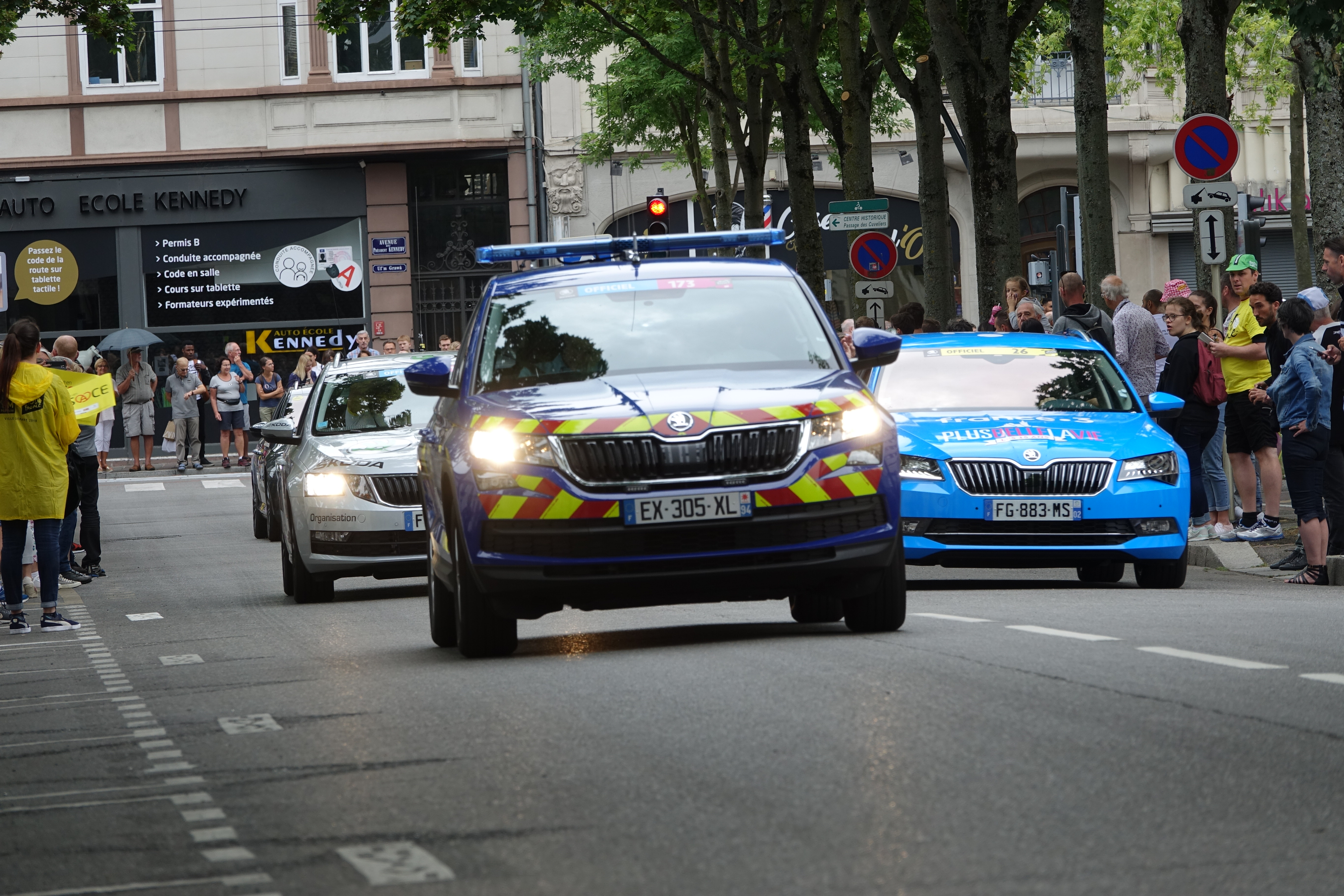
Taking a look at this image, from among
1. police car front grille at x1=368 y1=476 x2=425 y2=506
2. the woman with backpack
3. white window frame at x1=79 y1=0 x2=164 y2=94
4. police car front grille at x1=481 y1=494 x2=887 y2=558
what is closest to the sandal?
the woman with backpack

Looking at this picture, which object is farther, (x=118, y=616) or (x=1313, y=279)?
(x=1313, y=279)

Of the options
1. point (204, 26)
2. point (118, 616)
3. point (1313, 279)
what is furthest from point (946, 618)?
point (204, 26)

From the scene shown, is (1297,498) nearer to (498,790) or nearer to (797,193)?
(498,790)

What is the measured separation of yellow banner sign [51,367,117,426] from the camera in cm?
1642

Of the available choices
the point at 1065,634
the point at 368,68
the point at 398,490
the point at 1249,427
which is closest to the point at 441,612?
the point at 1065,634

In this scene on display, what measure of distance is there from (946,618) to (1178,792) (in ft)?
16.7

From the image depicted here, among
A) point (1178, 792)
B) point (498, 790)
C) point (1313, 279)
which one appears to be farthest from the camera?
point (1313, 279)

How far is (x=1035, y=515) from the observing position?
13.1m

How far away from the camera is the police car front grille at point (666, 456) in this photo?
8969mm

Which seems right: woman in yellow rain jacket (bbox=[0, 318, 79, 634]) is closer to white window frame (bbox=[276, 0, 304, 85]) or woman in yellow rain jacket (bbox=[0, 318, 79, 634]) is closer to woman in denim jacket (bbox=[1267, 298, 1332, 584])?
woman in denim jacket (bbox=[1267, 298, 1332, 584])

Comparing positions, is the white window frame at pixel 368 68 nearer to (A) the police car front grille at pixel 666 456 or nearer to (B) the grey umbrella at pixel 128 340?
(B) the grey umbrella at pixel 128 340

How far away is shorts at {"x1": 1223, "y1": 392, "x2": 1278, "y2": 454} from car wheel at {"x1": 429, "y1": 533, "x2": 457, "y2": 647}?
7.88 metres

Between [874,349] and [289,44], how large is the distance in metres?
35.2

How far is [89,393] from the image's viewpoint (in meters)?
16.7
